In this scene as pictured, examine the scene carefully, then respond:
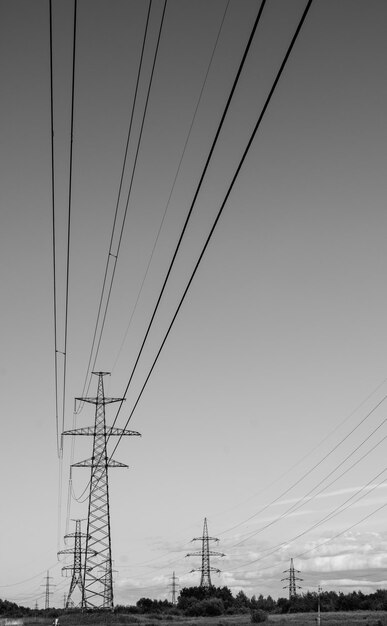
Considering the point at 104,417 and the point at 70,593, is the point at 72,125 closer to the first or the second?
the point at 104,417

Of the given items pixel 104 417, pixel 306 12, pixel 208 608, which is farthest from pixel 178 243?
pixel 208 608

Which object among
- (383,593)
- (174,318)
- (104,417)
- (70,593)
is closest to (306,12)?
(174,318)

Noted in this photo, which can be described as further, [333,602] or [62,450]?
[333,602]

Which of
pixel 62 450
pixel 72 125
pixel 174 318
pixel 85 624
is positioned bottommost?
pixel 85 624

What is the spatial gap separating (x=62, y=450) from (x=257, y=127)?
176 feet

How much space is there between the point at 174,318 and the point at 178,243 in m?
3.51

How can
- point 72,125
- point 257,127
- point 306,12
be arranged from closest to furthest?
point 306,12
point 257,127
point 72,125

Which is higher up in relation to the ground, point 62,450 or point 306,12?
point 62,450

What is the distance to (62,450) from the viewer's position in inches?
2472

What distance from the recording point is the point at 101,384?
58906mm

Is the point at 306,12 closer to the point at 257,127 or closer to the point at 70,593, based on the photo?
the point at 257,127

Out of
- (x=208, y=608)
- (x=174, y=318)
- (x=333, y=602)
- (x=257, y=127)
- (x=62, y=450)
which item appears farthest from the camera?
(x=333, y=602)

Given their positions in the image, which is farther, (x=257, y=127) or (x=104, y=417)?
(x=104, y=417)

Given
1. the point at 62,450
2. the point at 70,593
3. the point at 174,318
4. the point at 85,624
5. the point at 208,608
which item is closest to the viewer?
the point at 174,318
